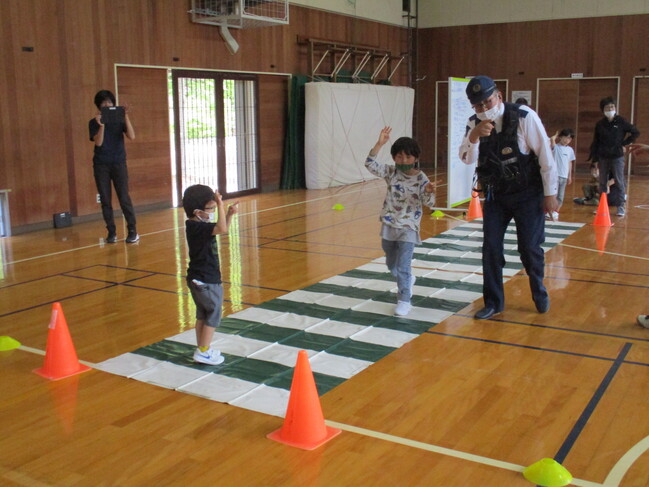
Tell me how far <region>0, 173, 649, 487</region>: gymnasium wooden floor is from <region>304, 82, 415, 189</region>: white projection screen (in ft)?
21.7

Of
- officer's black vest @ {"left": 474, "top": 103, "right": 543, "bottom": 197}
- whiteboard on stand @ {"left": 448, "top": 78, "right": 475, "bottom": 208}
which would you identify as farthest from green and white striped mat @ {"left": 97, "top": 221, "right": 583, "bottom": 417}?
whiteboard on stand @ {"left": 448, "top": 78, "right": 475, "bottom": 208}

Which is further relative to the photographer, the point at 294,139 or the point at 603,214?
the point at 294,139

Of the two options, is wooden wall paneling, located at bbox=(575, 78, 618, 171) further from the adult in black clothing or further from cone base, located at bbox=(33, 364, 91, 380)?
cone base, located at bbox=(33, 364, 91, 380)

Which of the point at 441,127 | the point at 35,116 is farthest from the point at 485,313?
the point at 441,127

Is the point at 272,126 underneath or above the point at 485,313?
above

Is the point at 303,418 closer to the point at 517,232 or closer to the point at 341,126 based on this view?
the point at 517,232

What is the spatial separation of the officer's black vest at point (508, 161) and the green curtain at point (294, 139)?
838 cm

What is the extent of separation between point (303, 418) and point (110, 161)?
5.27 m

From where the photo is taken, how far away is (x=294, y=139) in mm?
12656

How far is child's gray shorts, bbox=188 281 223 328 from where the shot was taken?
12.2 feet

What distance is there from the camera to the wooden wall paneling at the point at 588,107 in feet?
48.0

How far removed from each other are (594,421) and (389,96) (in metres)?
12.0

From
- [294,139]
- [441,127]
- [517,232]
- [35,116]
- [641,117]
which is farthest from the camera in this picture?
[441,127]

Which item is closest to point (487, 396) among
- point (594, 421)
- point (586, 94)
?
point (594, 421)
